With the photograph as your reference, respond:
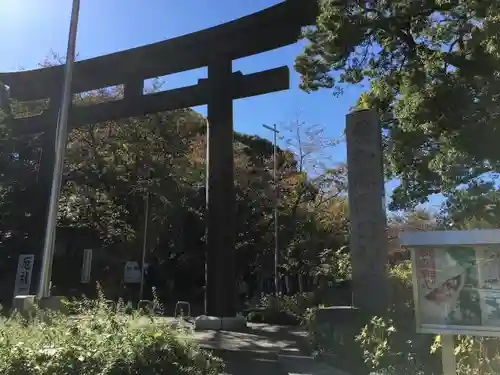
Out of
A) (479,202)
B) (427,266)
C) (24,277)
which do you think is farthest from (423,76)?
(24,277)

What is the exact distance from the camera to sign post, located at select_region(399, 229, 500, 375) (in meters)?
4.65

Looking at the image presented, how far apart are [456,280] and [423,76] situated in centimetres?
684

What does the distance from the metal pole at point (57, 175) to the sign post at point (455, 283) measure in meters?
7.52

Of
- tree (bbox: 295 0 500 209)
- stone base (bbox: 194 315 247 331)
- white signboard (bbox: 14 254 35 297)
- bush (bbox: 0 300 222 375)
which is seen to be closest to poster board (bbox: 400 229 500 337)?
bush (bbox: 0 300 222 375)

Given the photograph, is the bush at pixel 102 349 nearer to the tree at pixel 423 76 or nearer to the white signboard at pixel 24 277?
the tree at pixel 423 76

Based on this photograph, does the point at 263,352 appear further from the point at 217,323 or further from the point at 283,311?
the point at 283,311

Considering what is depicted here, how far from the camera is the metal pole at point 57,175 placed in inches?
384

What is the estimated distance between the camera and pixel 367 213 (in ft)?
30.2

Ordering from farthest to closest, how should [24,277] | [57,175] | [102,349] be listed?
[24,277] → [57,175] → [102,349]

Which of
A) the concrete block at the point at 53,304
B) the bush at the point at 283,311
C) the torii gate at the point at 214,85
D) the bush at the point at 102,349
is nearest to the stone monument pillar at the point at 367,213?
the bush at the point at 102,349

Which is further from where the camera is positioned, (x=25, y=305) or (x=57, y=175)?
(x=57, y=175)

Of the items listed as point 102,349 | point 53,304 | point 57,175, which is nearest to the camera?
point 102,349

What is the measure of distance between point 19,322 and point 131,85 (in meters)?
12.0

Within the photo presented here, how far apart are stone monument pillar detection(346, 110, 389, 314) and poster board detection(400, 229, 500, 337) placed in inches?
139
